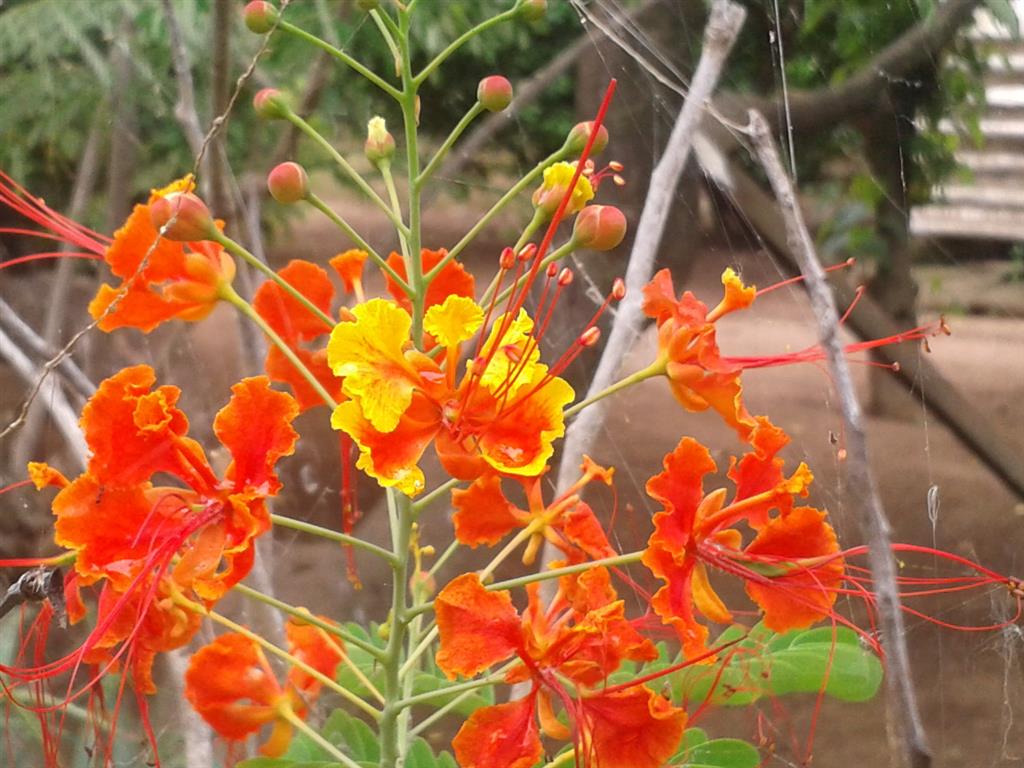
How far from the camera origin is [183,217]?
461 mm

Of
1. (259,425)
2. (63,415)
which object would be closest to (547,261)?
(259,425)

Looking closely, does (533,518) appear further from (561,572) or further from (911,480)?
(911,480)

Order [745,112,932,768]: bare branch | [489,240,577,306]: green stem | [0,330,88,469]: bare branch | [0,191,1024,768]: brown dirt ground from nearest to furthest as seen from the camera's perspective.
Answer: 1. [745,112,932,768]: bare branch
2. [489,240,577,306]: green stem
3. [0,191,1024,768]: brown dirt ground
4. [0,330,88,469]: bare branch

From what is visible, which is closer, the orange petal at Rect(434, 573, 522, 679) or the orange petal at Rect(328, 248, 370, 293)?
the orange petal at Rect(434, 573, 522, 679)

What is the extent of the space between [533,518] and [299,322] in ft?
0.49

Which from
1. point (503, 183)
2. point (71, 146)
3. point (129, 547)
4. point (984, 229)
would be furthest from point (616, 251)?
point (71, 146)

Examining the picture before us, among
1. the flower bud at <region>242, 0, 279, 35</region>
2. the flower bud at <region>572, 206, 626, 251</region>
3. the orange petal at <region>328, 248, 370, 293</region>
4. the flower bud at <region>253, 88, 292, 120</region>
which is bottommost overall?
the orange petal at <region>328, 248, 370, 293</region>

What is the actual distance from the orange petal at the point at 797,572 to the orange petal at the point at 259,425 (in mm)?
188

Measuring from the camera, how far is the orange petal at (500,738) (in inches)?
17.5

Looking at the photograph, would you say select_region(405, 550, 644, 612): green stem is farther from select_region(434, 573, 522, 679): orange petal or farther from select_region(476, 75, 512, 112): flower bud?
select_region(476, 75, 512, 112): flower bud

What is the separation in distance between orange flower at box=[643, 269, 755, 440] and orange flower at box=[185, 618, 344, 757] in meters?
0.21

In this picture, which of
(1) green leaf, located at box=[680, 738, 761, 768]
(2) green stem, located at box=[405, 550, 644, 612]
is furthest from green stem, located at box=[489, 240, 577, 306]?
(1) green leaf, located at box=[680, 738, 761, 768]

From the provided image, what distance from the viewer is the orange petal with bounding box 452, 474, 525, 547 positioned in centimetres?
50

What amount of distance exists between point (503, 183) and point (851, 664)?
1.12 feet
